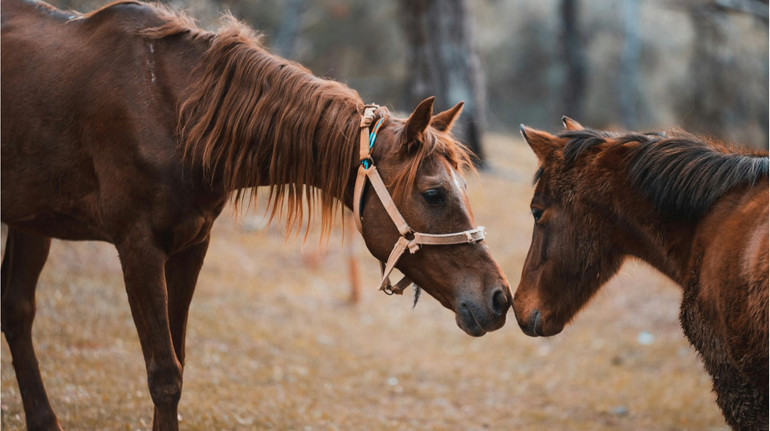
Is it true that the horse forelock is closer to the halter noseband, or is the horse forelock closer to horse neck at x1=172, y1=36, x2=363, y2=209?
the halter noseband

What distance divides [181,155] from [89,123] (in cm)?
58

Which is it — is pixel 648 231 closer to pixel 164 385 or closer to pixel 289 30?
pixel 164 385

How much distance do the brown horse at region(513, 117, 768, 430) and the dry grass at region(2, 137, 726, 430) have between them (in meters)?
0.52

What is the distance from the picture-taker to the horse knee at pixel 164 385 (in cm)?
386

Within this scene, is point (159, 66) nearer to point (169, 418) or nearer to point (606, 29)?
point (169, 418)

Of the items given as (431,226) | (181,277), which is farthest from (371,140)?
(181,277)

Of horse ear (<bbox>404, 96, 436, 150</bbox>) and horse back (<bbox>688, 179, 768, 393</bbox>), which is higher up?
horse ear (<bbox>404, 96, 436, 150</bbox>)

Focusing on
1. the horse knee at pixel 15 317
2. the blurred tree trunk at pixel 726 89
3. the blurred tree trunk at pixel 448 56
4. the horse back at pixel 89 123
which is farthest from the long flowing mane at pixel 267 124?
the blurred tree trunk at pixel 448 56

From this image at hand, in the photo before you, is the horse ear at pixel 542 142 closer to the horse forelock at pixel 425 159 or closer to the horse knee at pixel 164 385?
the horse forelock at pixel 425 159

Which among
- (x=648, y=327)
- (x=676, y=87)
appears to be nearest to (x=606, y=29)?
(x=676, y=87)

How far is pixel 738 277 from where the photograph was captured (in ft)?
10.1

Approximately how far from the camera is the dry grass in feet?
19.3

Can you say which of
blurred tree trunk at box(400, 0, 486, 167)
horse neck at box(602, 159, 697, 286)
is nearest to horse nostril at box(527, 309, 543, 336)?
horse neck at box(602, 159, 697, 286)

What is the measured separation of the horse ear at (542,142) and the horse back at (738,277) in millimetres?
944
